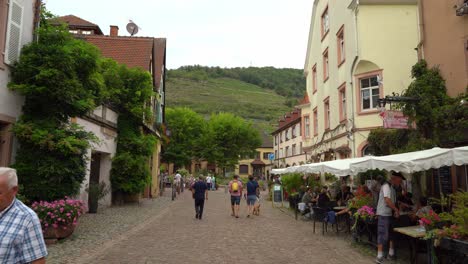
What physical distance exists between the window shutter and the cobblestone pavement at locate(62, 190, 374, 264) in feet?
18.1

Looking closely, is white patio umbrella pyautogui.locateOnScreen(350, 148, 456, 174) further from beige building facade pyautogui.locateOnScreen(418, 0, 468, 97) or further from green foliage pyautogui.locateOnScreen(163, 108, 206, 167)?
green foliage pyautogui.locateOnScreen(163, 108, 206, 167)

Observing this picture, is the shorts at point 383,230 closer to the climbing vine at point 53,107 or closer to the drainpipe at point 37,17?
the climbing vine at point 53,107

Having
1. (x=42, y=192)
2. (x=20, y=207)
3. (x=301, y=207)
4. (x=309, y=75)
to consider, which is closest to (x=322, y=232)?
(x=301, y=207)

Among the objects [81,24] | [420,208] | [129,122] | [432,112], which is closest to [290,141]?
[81,24]

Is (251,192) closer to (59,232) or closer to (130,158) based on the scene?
(130,158)

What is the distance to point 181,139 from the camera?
189 feet

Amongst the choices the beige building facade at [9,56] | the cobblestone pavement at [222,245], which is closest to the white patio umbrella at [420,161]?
the cobblestone pavement at [222,245]

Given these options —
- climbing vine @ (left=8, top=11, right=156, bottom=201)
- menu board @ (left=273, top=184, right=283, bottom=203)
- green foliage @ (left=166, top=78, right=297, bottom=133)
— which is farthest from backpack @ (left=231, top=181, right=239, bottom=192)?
green foliage @ (left=166, top=78, right=297, bottom=133)

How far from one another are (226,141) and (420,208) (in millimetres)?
50762

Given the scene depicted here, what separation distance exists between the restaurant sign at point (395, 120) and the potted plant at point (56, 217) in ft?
31.3

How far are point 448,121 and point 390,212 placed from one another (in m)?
4.12

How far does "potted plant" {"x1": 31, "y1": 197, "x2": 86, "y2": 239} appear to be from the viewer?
940cm

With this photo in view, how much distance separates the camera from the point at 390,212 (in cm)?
820

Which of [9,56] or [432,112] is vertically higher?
[9,56]
